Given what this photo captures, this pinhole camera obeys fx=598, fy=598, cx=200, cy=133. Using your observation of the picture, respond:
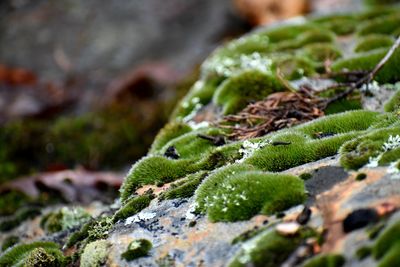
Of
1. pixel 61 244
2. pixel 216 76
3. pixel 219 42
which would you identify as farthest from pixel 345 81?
pixel 219 42

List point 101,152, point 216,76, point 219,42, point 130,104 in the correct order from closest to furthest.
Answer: point 216,76, point 101,152, point 130,104, point 219,42

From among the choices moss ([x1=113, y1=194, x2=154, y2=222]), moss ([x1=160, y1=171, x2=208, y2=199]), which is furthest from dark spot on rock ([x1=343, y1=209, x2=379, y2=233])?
moss ([x1=113, y1=194, x2=154, y2=222])

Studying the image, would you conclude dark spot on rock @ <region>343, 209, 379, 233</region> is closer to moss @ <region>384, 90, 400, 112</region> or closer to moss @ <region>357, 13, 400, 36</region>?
moss @ <region>384, 90, 400, 112</region>

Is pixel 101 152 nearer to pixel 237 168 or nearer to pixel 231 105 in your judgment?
pixel 231 105

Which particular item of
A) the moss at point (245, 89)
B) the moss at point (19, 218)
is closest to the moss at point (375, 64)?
the moss at point (245, 89)

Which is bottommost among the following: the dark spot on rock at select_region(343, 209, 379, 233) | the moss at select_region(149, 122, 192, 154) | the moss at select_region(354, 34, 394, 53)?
the dark spot on rock at select_region(343, 209, 379, 233)

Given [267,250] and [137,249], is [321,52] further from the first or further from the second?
[267,250]

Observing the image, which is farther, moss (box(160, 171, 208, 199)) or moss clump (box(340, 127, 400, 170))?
moss (box(160, 171, 208, 199))
